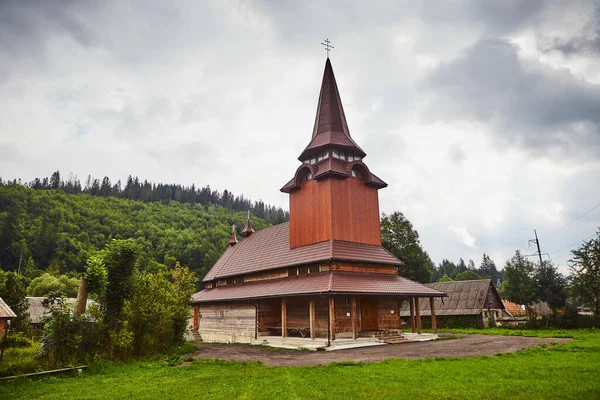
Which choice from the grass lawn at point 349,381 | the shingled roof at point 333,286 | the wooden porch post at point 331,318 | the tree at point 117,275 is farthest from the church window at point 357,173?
the grass lawn at point 349,381

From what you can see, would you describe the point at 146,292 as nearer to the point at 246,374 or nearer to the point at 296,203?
the point at 246,374

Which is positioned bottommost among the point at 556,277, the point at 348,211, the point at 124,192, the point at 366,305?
the point at 366,305

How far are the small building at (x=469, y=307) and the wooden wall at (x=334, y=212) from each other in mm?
15439

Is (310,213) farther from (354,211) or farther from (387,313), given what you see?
(387,313)

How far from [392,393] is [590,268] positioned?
A: 29987 millimetres

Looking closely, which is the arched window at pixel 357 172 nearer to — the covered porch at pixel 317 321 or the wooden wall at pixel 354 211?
the wooden wall at pixel 354 211

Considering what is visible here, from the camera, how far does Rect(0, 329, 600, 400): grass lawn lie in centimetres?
918

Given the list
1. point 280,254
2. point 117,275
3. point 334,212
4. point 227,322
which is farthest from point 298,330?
point 117,275

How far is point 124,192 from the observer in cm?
13850

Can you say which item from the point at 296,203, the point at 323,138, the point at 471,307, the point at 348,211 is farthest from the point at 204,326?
the point at 471,307

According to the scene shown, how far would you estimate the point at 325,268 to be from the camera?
982 inches

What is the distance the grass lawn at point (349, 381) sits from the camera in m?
9.18

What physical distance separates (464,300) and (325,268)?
21.9m

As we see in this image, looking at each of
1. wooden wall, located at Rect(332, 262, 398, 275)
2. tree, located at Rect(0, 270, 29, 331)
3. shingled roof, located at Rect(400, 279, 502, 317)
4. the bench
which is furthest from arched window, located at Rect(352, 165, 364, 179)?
tree, located at Rect(0, 270, 29, 331)
